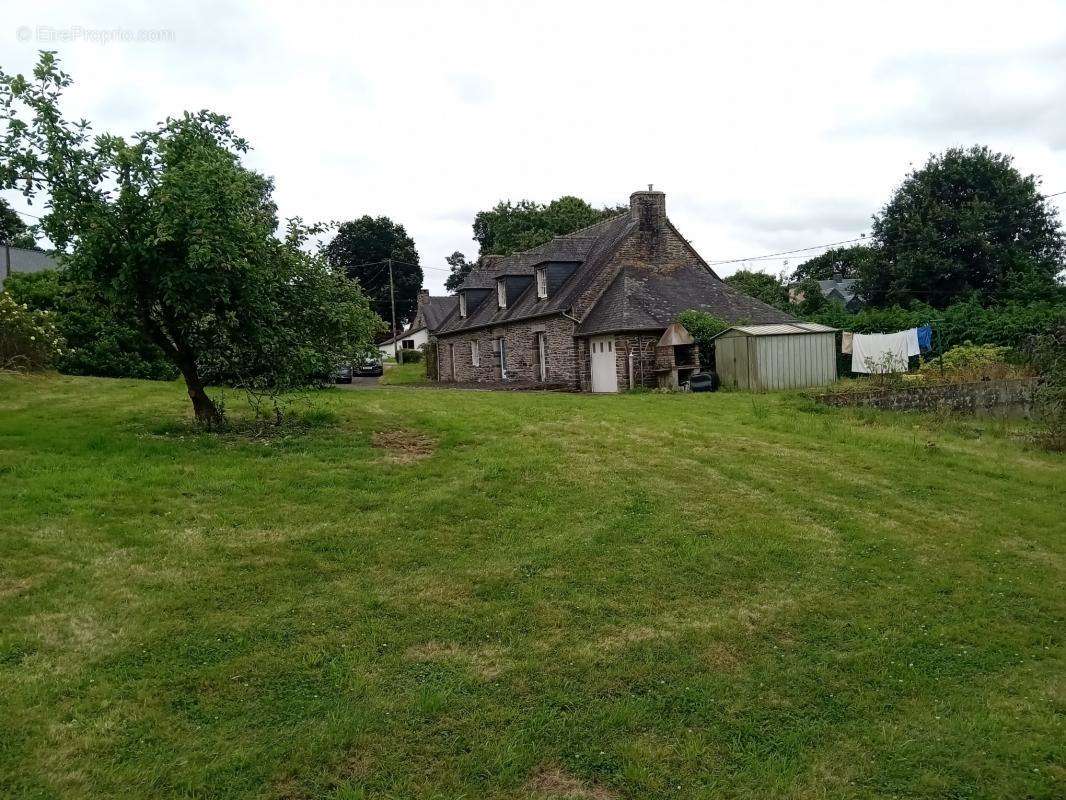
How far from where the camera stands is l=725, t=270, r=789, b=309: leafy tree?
144 ft

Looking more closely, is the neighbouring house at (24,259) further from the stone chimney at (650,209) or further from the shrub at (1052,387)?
the shrub at (1052,387)

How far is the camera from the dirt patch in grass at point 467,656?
568 cm

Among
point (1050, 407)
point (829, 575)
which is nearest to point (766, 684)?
point (829, 575)

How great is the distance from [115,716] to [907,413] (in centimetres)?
1811

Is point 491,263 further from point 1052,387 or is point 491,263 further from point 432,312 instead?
point 1052,387

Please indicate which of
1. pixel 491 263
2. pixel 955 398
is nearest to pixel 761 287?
pixel 491 263

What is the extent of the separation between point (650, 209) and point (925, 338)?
36.5 feet

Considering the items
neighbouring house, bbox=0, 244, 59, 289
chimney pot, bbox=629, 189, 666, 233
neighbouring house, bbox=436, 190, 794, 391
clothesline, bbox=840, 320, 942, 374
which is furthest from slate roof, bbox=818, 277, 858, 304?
neighbouring house, bbox=0, 244, 59, 289

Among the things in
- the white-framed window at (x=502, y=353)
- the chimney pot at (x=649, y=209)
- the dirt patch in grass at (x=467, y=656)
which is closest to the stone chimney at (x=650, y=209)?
the chimney pot at (x=649, y=209)

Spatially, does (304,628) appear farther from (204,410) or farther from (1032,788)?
(204,410)

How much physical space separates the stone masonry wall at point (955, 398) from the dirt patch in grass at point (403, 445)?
11.1 meters

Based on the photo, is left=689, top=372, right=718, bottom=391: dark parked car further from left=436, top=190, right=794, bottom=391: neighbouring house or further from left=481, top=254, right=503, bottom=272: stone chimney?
left=481, top=254, right=503, bottom=272: stone chimney

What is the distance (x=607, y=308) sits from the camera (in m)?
28.7

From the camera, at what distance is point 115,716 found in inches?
190
